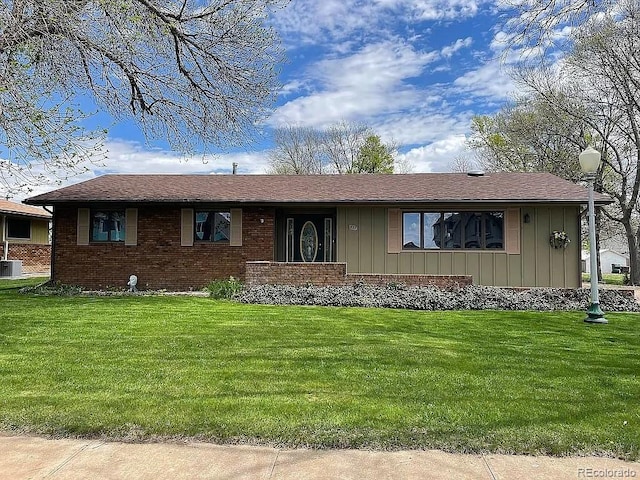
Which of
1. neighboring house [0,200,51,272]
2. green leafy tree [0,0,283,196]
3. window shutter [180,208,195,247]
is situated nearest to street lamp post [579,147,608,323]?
green leafy tree [0,0,283,196]

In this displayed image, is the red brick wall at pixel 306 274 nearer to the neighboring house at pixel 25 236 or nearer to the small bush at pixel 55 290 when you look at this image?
the small bush at pixel 55 290

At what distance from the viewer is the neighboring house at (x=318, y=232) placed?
1247cm

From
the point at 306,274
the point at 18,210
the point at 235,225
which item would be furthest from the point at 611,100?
the point at 18,210

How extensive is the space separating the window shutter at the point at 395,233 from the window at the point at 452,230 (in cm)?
13

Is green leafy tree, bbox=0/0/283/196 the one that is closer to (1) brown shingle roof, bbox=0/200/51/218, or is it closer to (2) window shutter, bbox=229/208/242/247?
(2) window shutter, bbox=229/208/242/247

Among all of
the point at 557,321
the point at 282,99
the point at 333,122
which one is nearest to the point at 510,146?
the point at 333,122

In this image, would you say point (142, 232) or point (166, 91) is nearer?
point (166, 91)

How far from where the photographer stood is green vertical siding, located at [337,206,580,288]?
1244 centimetres

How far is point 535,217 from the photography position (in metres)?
12.6

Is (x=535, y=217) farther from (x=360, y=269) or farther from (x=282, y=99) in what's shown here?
(x=282, y=99)

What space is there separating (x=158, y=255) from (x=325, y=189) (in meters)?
5.17

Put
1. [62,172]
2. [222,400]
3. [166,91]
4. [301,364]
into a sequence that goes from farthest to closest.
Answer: [166,91] < [62,172] < [301,364] < [222,400]

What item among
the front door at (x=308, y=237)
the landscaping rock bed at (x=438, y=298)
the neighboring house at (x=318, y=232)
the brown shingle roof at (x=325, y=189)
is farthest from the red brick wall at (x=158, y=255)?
the landscaping rock bed at (x=438, y=298)

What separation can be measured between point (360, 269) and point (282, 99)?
4961 millimetres
